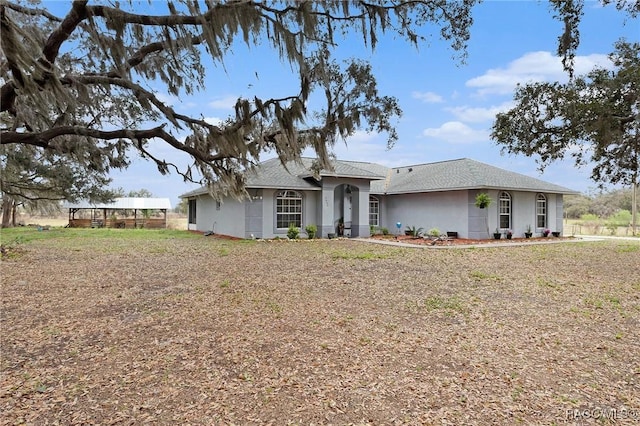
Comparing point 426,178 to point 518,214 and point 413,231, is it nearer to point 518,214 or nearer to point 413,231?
point 413,231

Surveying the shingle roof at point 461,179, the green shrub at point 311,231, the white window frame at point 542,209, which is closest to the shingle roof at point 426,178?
the shingle roof at point 461,179

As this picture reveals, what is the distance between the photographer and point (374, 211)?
22594 mm

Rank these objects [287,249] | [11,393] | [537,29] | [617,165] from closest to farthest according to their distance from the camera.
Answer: [11,393] < [537,29] < [617,165] < [287,249]

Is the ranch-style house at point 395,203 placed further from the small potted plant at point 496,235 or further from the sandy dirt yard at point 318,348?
the sandy dirt yard at point 318,348

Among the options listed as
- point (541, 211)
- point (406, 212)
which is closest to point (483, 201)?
point (406, 212)

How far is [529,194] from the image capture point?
1986 cm

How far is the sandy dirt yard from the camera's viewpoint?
3172 millimetres

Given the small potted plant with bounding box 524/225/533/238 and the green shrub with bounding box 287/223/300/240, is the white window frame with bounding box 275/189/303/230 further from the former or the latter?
the small potted plant with bounding box 524/225/533/238

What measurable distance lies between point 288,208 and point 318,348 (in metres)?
14.4

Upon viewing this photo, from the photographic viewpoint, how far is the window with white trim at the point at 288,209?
18406mm

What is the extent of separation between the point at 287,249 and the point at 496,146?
776 centimetres

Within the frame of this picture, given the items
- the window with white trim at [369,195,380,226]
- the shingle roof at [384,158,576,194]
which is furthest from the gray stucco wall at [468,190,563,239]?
the window with white trim at [369,195,380,226]

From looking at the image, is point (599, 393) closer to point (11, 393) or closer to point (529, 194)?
point (11, 393)

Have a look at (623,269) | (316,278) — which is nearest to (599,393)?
(316,278)
